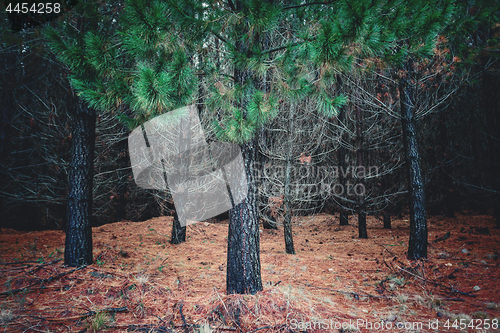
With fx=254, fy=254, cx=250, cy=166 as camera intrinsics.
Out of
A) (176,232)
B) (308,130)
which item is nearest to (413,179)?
(308,130)

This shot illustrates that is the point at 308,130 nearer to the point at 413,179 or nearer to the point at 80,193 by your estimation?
the point at 413,179

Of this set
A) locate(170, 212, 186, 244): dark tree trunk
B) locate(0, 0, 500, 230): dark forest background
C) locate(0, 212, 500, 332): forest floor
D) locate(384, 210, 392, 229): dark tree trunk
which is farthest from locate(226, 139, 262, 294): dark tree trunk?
locate(384, 210, 392, 229): dark tree trunk

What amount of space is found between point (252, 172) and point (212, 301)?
1.76 meters

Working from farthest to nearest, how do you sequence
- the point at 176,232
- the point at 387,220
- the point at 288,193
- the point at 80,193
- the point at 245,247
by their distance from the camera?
the point at 387,220
the point at 176,232
the point at 288,193
the point at 80,193
the point at 245,247

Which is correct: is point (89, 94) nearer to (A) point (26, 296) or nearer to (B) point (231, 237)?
(B) point (231, 237)

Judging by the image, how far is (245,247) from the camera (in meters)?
3.47

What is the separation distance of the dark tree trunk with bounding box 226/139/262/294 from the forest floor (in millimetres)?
193

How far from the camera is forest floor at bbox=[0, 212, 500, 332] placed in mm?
2857

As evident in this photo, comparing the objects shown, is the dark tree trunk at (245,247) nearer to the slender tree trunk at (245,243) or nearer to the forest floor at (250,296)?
the slender tree trunk at (245,243)

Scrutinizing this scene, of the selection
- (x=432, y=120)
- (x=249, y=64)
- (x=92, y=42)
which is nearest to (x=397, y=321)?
(x=249, y=64)

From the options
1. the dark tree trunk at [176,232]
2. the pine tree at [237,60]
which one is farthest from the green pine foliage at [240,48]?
the dark tree trunk at [176,232]

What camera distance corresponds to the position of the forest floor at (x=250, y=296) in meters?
2.86

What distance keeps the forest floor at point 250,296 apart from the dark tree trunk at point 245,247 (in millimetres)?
193

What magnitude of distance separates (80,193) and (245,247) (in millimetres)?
3257
